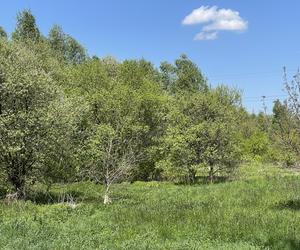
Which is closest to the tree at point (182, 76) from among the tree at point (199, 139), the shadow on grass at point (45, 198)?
the tree at point (199, 139)

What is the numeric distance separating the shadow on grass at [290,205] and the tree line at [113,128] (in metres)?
1.76

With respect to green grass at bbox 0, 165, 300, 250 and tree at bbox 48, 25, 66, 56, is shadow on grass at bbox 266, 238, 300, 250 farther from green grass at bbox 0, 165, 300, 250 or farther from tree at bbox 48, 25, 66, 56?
tree at bbox 48, 25, 66, 56

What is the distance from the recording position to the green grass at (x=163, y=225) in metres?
10.6

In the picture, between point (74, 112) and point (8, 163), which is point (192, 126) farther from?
point (8, 163)

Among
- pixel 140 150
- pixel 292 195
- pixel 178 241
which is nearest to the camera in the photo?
pixel 178 241

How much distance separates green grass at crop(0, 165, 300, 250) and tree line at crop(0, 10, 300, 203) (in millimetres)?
2691

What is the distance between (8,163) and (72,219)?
25.0 feet

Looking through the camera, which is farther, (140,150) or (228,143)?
(140,150)

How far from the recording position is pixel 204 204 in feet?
59.4

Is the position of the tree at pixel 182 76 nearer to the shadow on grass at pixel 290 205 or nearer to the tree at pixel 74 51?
the tree at pixel 74 51

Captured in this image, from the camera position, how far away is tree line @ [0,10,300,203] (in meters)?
20.3

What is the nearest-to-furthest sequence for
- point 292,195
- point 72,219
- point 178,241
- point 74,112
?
point 178,241, point 72,219, point 292,195, point 74,112

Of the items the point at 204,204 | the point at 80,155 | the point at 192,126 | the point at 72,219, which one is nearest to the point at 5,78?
the point at 80,155

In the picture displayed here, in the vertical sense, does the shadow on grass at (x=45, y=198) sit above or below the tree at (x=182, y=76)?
below
